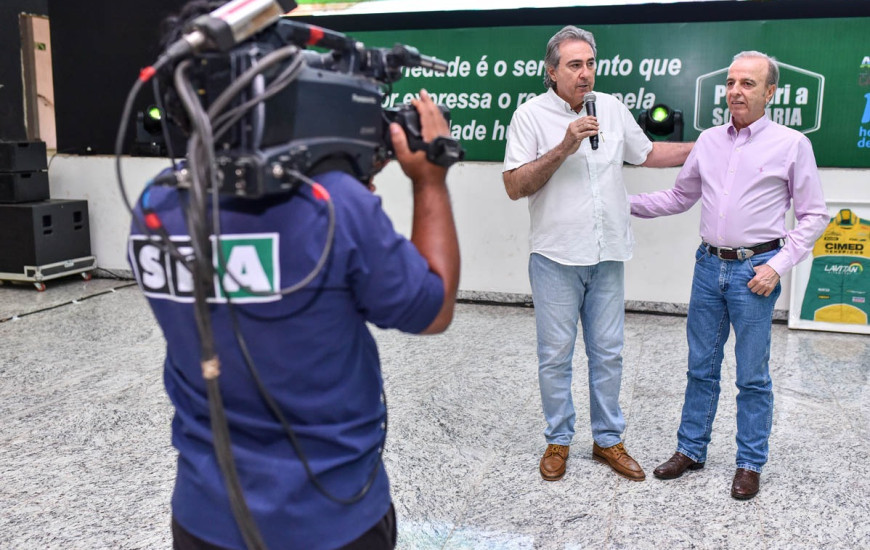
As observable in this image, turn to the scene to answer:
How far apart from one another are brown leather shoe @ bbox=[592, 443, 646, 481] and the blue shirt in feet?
6.00

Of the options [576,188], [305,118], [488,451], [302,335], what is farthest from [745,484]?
[305,118]

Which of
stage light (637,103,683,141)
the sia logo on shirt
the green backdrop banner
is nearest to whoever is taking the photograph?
the sia logo on shirt

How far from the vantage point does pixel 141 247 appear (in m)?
1.13

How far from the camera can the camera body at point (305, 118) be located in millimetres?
953

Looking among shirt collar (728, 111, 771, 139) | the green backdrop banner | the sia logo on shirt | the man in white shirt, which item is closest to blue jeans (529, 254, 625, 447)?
the man in white shirt

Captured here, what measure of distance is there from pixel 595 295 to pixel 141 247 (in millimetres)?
1969

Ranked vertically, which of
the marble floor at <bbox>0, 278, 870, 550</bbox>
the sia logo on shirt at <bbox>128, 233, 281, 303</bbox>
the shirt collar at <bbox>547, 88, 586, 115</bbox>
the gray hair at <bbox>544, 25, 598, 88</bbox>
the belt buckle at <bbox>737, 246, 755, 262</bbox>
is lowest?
the marble floor at <bbox>0, 278, 870, 550</bbox>

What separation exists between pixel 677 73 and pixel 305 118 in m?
4.60

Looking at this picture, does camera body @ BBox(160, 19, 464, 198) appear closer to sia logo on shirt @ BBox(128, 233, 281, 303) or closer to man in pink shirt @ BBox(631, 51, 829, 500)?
sia logo on shirt @ BBox(128, 233, 281, 303)

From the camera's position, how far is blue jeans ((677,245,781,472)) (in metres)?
2.60

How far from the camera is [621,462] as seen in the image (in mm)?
2828

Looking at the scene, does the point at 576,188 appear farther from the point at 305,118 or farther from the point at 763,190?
the point at 305,118

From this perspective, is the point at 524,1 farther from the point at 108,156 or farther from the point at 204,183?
the point at 204,183

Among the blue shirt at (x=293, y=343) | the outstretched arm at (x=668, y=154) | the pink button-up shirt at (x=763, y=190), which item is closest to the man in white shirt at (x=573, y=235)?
the outstretched arm at (x=668, y=154)
